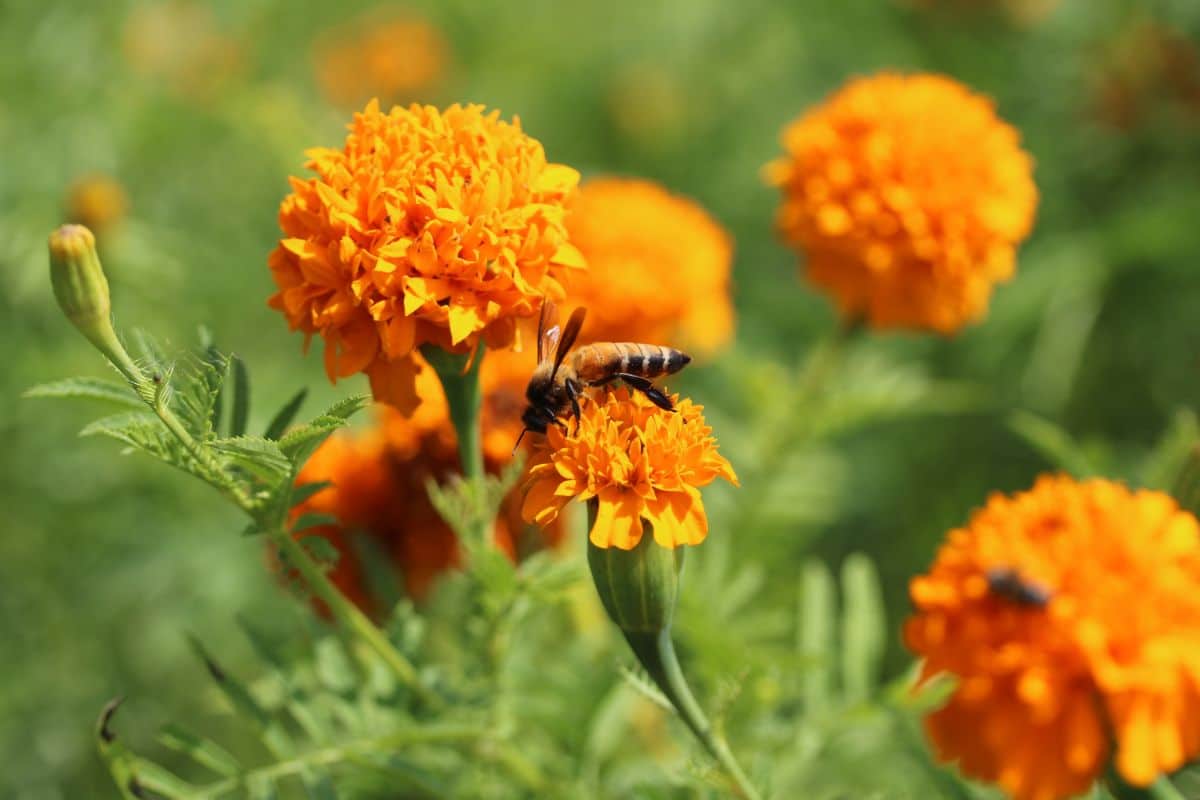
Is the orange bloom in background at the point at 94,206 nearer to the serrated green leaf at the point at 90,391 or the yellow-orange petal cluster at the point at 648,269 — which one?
the yellow-orange petal cluster at the point at 648,269

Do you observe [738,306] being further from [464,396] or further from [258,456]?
[258,456]

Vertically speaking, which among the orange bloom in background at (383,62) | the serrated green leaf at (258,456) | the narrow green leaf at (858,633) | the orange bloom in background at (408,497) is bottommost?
the narrow green leaf at (858,633)

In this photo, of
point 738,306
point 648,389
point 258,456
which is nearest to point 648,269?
point 648,389

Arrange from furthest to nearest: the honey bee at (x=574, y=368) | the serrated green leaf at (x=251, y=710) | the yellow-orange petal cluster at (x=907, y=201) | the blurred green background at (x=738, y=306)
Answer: the blurred green background at (x=738, y=306), the yellow-orange petal cluster at (x=907, y=201), the serrated green leaf at (x=251, y=710), the honey bee at (x=574, y=368)

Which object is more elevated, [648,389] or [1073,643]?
[648,389]

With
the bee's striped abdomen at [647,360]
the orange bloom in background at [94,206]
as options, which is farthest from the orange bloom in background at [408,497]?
the orange bloom in background at [94,206]

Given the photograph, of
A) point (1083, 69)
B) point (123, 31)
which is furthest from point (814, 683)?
point (123, 31)
